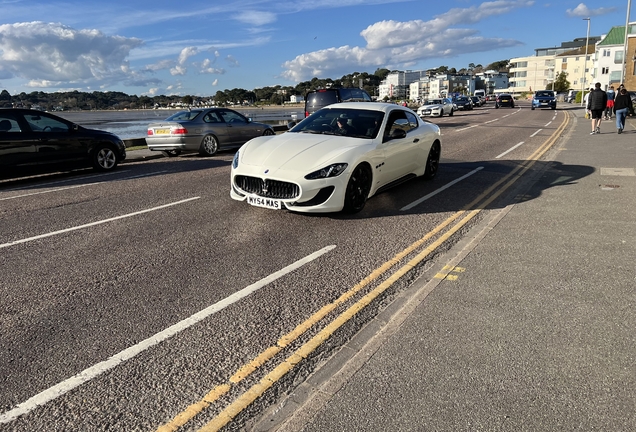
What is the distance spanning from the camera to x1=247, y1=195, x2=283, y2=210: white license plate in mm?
6285

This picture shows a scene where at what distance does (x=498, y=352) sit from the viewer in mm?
3242

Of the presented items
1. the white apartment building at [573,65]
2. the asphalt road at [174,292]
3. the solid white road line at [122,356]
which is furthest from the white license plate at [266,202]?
the white apartment building at [573,65]

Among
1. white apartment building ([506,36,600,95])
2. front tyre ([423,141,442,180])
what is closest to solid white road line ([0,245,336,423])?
front tyre ([423,141,442,180])

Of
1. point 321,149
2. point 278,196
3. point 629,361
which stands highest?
point 321,149

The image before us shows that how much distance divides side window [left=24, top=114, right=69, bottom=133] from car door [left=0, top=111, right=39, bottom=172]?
182 millimetres

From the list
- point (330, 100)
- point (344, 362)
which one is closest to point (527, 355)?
point (344, 362)

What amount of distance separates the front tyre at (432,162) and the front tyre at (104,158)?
7.84m

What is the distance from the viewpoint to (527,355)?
3207mm

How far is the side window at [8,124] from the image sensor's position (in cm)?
992

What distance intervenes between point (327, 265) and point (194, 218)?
2710mm

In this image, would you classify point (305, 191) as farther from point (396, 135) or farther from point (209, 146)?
point (209, 146)

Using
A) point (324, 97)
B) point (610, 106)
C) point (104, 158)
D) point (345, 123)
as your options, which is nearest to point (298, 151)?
point (345, 123)

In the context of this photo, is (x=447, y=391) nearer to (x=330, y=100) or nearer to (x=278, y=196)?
(x=278, y=196)

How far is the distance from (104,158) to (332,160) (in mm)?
7875
